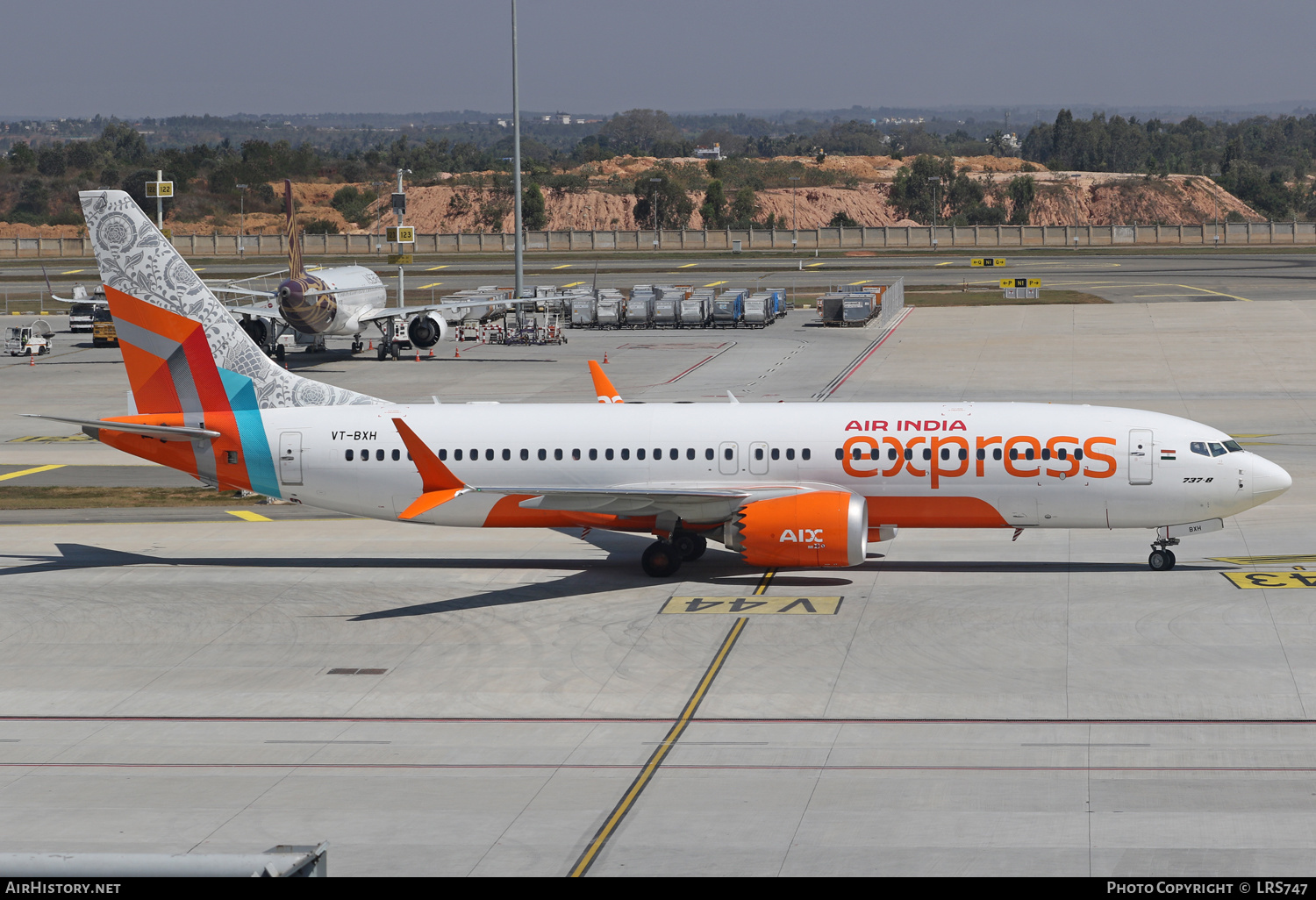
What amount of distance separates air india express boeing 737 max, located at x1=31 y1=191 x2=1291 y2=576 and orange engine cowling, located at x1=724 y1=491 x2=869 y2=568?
46 mm

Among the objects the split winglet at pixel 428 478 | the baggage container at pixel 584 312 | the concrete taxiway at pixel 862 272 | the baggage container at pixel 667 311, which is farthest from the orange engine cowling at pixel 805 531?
the concrete taxiway at pixel 862 272

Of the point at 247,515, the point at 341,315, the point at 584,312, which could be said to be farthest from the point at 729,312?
→ the point at 247,515

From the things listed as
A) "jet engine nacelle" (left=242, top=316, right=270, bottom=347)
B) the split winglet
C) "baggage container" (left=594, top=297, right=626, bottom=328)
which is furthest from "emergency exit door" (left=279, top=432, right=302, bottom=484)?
"baggage container" (left=594, top=297, right=626, bottom=328)

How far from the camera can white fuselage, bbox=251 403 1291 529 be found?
33438 mm

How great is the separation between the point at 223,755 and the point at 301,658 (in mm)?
5577

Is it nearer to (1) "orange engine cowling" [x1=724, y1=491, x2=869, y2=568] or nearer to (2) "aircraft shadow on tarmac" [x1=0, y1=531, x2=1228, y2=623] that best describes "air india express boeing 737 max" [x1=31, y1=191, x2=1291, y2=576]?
(1) "orange engine cowling" [x1=724, y1=491, x2=869, y2=568]

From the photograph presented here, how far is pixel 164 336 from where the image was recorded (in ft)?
120

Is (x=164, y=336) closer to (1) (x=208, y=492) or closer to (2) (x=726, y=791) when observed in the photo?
(1) (x=208, y=492)

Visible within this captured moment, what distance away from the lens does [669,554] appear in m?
35.1

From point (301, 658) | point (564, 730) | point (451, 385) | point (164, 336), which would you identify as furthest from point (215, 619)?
point (451, 385)

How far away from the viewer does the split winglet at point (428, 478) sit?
3253 cm

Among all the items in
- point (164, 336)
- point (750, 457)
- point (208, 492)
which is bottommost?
point (208, 492)

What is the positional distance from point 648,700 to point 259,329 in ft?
204

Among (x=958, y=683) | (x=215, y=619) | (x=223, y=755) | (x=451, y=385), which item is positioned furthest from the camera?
(x=451, y=385)
